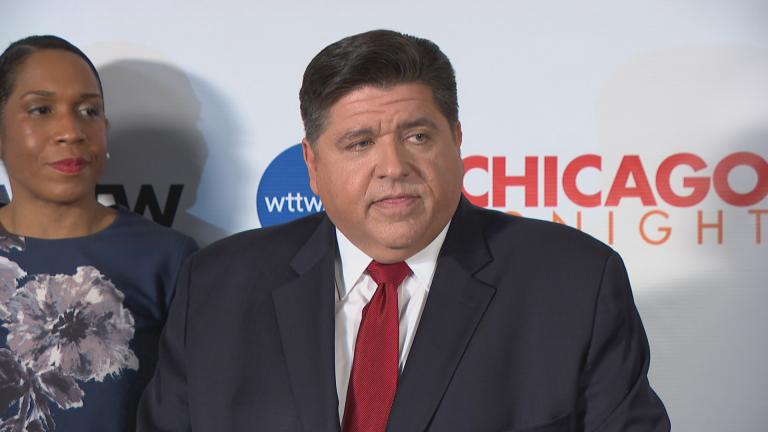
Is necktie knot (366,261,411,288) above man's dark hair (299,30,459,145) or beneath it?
beneath

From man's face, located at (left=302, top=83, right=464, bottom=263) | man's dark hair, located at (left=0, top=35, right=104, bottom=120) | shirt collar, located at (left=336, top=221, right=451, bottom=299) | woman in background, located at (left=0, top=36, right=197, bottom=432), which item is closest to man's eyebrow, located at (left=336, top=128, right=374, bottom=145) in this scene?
man's face, located at (left=302, top=83, right=464, bottom=263)

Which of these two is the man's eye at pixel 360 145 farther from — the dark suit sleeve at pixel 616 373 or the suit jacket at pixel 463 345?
the dark suit sleeve at pixel 616 373

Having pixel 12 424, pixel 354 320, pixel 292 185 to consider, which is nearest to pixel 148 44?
pixel 292 185

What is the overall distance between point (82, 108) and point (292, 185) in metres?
0.53

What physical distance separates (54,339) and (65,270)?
14cm

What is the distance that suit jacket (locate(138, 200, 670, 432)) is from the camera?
4.59 ft

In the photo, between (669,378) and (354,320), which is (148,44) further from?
(669,378)

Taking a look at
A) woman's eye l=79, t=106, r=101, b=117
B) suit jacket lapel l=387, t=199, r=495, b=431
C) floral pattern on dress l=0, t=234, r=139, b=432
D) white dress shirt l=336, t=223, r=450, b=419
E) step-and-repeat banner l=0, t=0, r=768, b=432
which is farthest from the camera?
step-and-repeat banner l=0, t=0, r=768, b=432

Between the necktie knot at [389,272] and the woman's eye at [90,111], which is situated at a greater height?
the woman's eye at [90,111]

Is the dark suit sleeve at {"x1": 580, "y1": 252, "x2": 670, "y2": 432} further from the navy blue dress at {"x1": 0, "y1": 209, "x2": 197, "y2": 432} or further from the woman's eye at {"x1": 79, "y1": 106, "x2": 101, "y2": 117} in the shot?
the woman's eye at {"x1": 79, "y1": 106, "x2": 101, "y2": 117}

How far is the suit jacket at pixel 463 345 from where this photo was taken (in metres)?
1.40

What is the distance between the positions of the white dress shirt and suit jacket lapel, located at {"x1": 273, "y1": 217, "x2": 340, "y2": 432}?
0.12 ft

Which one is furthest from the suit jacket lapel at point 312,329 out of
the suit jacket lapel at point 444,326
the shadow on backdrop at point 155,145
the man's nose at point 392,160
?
the shadow on backdrop at point 155,145

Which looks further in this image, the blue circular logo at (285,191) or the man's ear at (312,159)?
the blue circular logo at (285,191)
